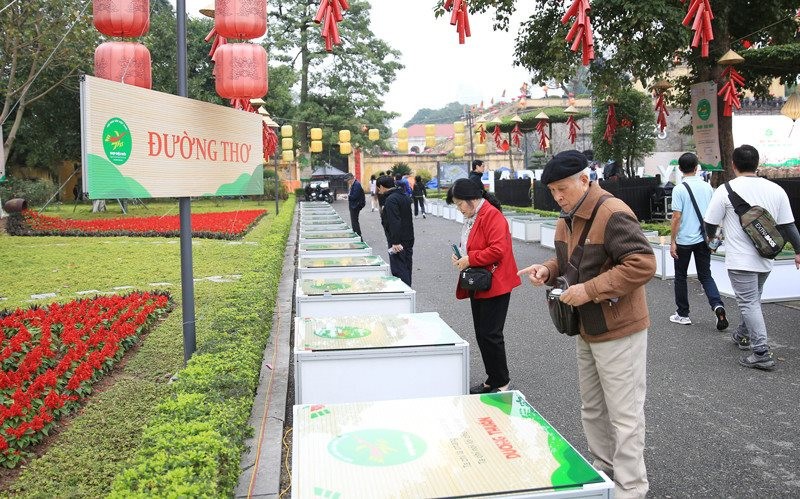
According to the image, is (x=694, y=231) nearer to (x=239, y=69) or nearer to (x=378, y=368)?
(x=378, y=368)

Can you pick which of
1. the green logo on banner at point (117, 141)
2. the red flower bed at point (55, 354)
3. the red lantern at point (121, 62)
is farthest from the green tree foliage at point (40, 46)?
the green logo on banner at point (117, 141)

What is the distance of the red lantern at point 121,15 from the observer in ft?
15.7

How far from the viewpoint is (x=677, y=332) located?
7.07m

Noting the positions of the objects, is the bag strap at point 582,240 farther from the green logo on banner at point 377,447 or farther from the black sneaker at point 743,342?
the black sneaker at point 743,342

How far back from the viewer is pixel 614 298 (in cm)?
303

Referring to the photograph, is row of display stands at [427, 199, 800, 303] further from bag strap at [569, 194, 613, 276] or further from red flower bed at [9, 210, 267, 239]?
red flower bed at [9, 210, 267, 239]

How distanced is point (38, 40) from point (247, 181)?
16897 millimetres

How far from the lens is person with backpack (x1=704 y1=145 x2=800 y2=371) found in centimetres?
558

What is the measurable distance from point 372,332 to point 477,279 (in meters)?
0.90

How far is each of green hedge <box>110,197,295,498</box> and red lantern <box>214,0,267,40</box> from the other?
7.42ft

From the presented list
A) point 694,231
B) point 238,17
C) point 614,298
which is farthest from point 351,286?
point 694,231

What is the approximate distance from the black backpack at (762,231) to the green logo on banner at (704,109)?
8.85 meters

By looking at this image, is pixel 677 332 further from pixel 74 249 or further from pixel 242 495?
pixel 74 249

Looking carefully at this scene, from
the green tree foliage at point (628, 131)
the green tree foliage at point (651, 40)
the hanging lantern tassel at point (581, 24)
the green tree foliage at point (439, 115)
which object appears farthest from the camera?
the green tree foliage at point (439, 115)
